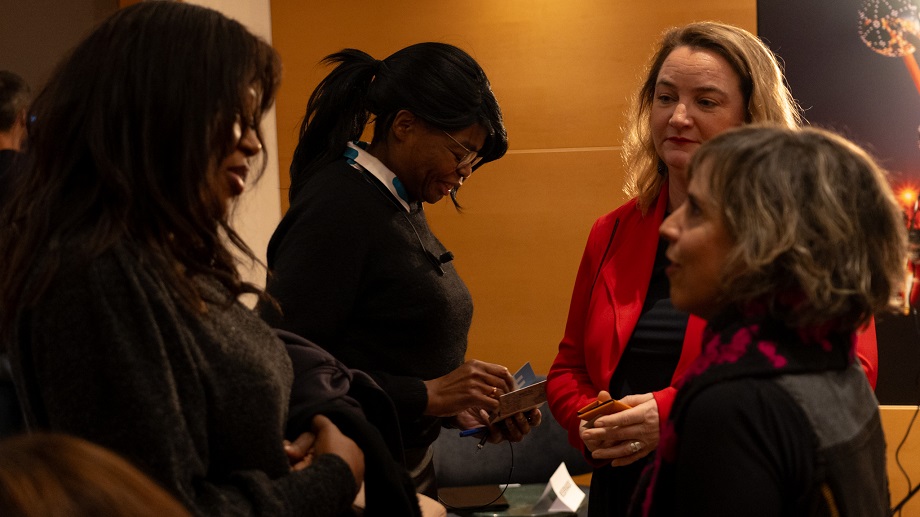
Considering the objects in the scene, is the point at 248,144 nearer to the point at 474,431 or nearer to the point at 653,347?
the point at 653,347

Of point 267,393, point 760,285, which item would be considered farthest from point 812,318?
point 267,393

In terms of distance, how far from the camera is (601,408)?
6.01ft

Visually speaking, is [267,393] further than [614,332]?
No

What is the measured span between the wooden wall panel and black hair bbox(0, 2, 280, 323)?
9.32 ft

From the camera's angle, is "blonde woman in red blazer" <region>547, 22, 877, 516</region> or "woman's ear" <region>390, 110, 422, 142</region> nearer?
"blonde woman in red blazer" <region>547, 22, 877, 516</region>

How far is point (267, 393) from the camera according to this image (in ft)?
4.21

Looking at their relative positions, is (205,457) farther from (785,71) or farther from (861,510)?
(785,71)

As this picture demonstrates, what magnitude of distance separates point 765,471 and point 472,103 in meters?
1.35

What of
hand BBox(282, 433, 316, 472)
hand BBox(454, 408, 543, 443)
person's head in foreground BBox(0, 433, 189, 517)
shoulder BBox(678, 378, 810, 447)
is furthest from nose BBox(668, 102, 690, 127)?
person's head in foreground BBox(0, 433, 189, 517)

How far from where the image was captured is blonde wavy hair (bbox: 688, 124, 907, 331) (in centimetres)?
119

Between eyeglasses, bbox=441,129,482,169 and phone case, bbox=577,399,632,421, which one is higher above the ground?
eyeglasses, bbox=441,129,482,169

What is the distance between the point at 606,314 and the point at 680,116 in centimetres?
48

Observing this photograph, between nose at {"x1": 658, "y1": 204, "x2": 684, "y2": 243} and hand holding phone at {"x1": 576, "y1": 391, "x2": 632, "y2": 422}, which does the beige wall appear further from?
nose at {"x1": 658, "y1": 204, "x2": 684, "y2": 243}

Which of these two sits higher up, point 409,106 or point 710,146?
point 710,146
